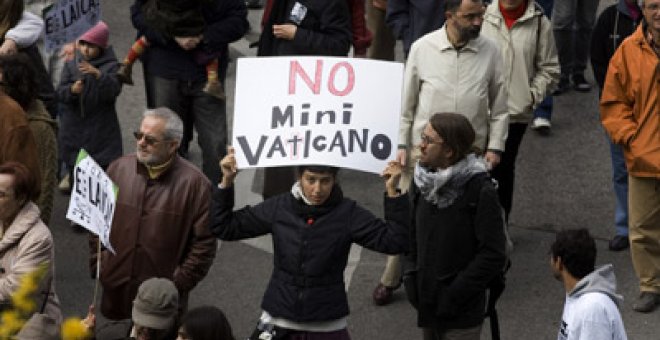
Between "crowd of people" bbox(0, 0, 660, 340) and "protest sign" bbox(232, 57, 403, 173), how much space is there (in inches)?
4.5

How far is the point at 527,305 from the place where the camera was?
31.2ft

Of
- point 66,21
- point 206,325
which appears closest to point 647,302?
point 206,325

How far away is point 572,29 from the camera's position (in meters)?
12.5

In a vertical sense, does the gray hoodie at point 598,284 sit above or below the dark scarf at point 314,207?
below

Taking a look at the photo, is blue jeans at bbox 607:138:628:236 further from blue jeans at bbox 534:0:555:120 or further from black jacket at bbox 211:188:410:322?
black jacket at bbox 211:188:410:322

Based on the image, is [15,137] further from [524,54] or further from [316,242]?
[524,54]

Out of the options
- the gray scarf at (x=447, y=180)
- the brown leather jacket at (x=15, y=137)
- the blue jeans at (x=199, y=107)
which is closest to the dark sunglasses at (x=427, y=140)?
the gray scarf at (x=447, y=180)

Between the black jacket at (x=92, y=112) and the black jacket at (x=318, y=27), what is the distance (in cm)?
113

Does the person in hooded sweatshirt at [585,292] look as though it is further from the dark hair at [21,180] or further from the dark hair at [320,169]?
the dark hair at [21,180]

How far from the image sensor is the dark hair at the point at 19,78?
8656 mm

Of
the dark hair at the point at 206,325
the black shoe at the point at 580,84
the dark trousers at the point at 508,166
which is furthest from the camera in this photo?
the black shoe at the point at 580,84

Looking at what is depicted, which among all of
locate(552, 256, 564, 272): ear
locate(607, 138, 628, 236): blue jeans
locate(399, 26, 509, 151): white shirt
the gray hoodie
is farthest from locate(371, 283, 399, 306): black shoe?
the gray hoodie

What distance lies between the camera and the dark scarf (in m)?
7.47

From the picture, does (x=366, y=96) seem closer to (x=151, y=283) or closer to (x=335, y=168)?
(x=335, y=168)
